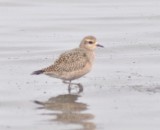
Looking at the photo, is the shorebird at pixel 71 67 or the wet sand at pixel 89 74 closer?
the wet sand at pixel 89 74

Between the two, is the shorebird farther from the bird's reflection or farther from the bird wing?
the bird's reflection

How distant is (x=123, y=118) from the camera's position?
38.0 ft

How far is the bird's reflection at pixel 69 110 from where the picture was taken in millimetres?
11398

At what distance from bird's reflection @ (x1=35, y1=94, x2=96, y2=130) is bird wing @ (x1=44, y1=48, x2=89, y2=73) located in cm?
77

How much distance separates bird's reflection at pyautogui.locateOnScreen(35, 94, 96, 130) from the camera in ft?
Answer: 37.4

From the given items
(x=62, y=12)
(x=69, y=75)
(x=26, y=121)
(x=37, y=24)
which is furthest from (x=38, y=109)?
(x=62, y=12)

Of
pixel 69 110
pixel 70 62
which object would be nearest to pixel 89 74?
pixel 70 62

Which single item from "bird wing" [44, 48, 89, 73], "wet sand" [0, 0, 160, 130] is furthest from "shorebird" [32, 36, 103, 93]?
"wet sand" [0, 0, 160, 130]

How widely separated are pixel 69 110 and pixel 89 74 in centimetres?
286

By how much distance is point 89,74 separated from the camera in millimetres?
15008

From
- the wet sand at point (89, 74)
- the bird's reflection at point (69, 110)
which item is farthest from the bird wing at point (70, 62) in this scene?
the bird's reflection at point (69, 110)

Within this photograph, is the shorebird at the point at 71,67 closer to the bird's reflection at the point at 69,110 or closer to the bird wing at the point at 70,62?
the bird wing at the point at 70,62

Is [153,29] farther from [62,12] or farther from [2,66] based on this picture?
[2,66]

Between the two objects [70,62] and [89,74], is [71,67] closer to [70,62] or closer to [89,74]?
[70,62]
